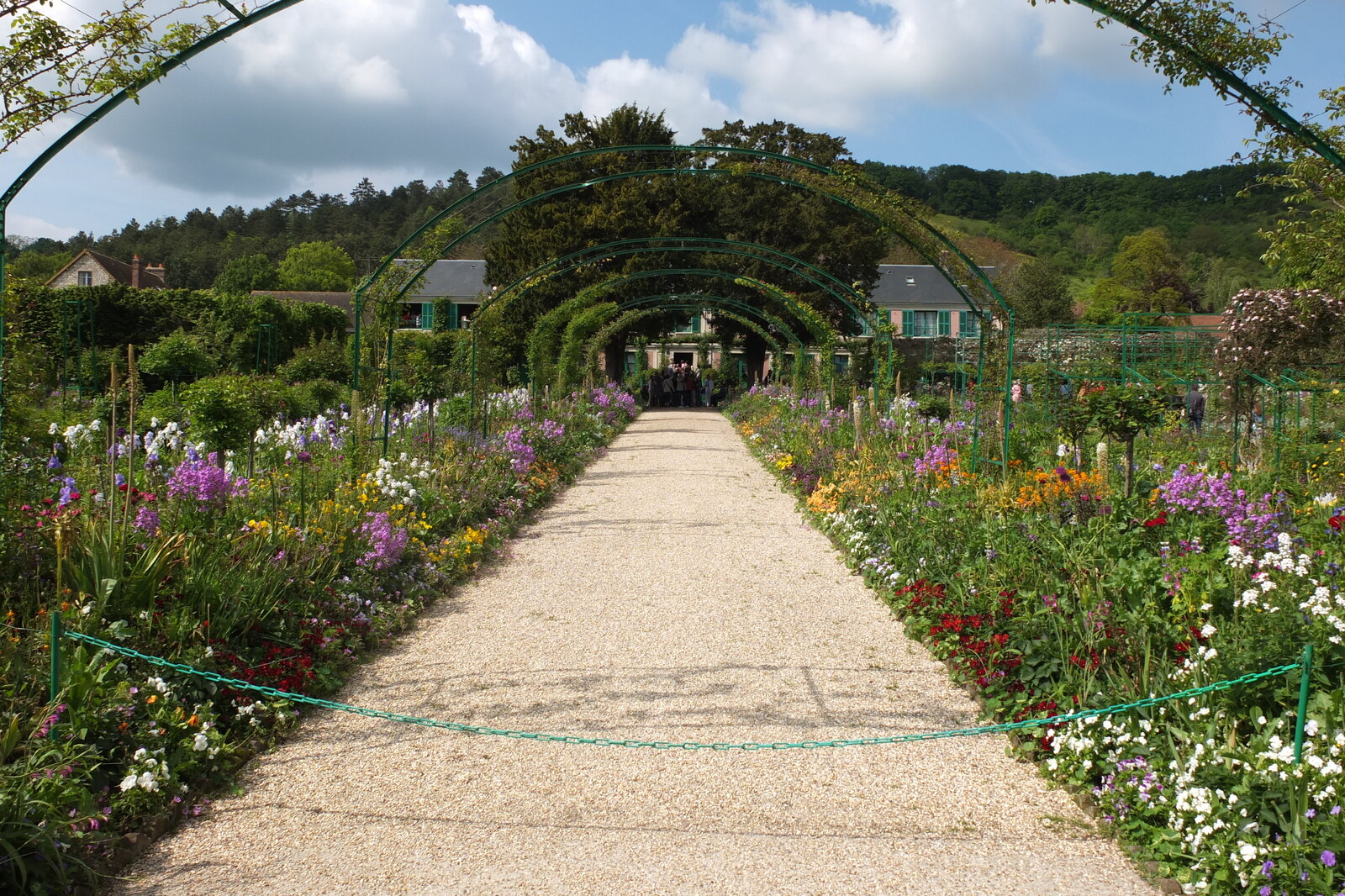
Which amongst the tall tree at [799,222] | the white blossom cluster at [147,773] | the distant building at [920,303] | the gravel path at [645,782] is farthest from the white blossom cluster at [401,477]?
the distant building at [920,303]

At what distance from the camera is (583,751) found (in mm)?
3609

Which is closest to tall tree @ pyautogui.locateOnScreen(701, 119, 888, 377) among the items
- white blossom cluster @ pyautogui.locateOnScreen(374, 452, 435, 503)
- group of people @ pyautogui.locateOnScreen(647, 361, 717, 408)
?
group of people @ pyautogui.locateOnScreen(647, 361, 717, 408)

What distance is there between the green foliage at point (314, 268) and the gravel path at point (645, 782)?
6429cm

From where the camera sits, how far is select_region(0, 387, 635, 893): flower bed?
2.80m

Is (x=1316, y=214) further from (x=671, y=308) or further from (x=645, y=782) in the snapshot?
(x=671, y=308)

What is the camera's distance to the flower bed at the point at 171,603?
2.80 metres

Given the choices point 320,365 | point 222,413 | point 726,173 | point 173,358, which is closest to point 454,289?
point 320,365

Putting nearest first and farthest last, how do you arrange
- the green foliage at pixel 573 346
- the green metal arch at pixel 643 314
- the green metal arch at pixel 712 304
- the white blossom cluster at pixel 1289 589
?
the white blossom cluster at pixel 1289 589, the green foliage at pixel 573 346, the green metal arch at pixel 712 304, the green metal arch at pixel 643 314

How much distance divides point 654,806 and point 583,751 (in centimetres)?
54

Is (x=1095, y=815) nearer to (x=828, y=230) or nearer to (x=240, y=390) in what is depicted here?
(x=240, y=390)

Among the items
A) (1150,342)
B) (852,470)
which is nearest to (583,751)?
(852,470)

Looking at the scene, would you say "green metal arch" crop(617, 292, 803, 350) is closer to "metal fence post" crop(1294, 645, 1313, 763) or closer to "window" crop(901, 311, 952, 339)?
"metal fence post" crop(1294, 645, 1313, 763)

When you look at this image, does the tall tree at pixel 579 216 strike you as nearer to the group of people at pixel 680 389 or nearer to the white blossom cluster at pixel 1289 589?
the group of people at pixel 680 389

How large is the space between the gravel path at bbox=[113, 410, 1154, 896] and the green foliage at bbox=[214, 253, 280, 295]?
47.7m
